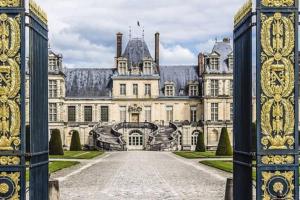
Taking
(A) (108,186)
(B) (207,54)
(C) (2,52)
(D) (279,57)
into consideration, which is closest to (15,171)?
(C) (2,52)

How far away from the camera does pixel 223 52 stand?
144 ft

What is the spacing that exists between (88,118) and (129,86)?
4.23m

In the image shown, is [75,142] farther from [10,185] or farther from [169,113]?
[10,185]

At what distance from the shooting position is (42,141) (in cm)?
600

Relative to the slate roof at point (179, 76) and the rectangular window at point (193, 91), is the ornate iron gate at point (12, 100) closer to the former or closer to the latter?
the rectangular window at point (193, 91)

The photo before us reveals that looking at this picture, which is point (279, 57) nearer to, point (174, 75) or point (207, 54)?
point (207, 54)

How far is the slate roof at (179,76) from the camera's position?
4594 cm

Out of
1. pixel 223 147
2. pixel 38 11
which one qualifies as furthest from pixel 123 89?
pixel 38 11

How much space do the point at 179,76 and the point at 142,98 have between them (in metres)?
4.14

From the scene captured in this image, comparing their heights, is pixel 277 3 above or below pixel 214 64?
below

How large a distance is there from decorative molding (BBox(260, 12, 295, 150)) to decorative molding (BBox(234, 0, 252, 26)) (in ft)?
0.72

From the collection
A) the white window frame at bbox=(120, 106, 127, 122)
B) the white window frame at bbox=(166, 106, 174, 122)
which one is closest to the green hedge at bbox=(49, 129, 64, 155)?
the white window frame at bbox=(120, 106, 127, 122)

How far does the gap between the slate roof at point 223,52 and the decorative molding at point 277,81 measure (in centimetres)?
3775

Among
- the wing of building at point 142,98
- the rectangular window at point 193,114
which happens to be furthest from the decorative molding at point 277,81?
the rectangular window at point 193,114
